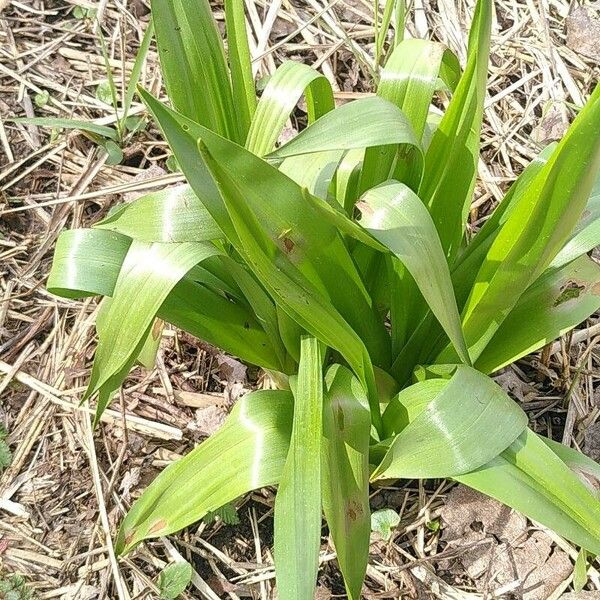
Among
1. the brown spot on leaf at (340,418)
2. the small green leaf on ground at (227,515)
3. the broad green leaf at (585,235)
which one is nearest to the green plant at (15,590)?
the small green leaf on ground at (227,515)

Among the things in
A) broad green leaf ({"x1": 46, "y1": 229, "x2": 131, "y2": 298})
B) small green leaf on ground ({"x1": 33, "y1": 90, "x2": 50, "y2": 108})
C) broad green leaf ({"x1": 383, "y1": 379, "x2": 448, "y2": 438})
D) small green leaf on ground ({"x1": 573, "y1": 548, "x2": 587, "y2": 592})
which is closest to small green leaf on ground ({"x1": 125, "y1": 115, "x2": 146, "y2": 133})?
small green leaf on ground ({"x1": 33, "y1": 90, "x2": 50, "y2": 108})

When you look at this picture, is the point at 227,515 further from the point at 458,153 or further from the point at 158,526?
the point at 458,153

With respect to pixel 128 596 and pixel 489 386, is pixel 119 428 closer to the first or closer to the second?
pixel 128 596

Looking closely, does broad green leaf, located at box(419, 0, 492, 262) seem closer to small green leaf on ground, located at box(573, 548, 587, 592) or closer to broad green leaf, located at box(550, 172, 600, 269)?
broad green leaf, located at box(550, 172, 600, 269)

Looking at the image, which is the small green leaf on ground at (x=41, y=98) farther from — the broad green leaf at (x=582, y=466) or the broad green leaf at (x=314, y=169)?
the broad green leaf at (x=582, y=466)

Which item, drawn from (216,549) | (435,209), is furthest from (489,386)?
(216,549)

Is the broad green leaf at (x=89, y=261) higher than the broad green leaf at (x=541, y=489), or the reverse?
the broad green leaf at (x=89, y=261)
